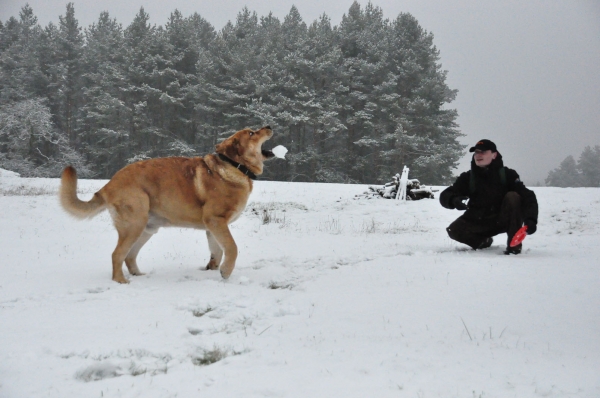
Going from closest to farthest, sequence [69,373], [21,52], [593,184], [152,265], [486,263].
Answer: [69,373], [486,263], [152,265], [21,52], [593,184]

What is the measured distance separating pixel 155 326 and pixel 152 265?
9.06 feet

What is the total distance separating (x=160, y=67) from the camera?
121 ft

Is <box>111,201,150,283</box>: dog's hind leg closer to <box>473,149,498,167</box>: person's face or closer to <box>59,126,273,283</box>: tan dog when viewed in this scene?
<box>59,126,273,283</box>: tan dog

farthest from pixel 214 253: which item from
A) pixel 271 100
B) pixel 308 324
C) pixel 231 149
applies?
pixel 271 100

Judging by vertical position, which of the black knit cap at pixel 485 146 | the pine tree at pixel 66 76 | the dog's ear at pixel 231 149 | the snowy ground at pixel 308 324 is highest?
the pine tree at pixel 66 76

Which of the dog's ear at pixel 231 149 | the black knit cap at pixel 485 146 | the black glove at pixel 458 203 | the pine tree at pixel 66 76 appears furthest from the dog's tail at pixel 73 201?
the pine tree at pixel 66 76

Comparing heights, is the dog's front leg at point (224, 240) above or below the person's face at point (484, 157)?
below

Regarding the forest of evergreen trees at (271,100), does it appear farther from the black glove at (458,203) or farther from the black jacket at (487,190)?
the black glove at (458,203)

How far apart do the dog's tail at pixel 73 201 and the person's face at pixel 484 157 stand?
5.05 meters

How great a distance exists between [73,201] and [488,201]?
18.3 feet

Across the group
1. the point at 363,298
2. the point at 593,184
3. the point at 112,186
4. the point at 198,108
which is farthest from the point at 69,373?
the point at 593,184

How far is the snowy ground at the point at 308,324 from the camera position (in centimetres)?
206

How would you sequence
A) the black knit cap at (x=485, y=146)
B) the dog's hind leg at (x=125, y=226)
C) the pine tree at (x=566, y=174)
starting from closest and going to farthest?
the dog's hind leg at (x=125, y=226) → the black knit cap at (x=485, y=146) → the pine tree at (x=566, y=174)

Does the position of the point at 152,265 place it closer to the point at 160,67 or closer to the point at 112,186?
the point at 112,186
